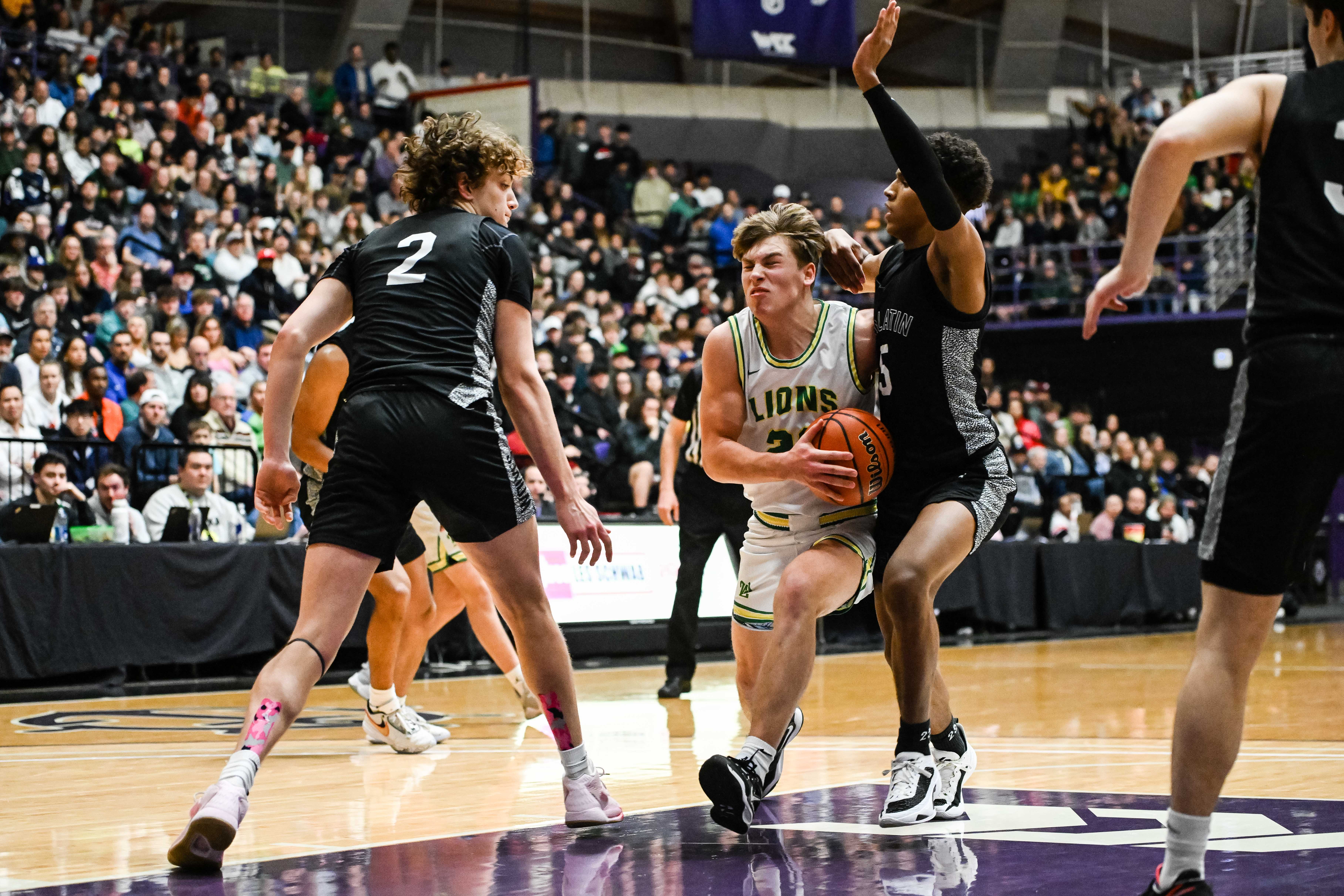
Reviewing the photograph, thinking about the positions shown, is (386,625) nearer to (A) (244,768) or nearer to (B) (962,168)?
(A) (244,768)

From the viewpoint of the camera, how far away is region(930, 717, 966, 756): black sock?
446 centimetres

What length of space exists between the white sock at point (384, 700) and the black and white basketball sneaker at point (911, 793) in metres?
2.71

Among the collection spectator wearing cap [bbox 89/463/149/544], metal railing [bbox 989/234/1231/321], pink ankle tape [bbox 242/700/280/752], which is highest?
metal railing [bbox 989/234/1231/321]

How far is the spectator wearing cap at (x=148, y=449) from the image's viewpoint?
10.2m

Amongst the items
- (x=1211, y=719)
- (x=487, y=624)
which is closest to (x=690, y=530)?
(x=487, y=624)

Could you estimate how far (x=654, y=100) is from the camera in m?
25.2

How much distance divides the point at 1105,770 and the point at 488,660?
6.54 metres

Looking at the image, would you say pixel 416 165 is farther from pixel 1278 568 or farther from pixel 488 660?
pixel 488 660

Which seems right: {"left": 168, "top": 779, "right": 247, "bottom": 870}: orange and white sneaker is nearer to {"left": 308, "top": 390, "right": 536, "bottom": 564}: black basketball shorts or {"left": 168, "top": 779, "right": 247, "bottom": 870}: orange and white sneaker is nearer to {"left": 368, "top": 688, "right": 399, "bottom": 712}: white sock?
{"left": 308, "top": 390, "right": 536, "bottom": 564}: black basketball shorts

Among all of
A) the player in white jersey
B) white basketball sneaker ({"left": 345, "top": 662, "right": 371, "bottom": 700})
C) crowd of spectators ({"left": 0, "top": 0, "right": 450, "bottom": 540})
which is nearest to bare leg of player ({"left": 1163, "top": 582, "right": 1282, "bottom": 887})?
the player in white jersey

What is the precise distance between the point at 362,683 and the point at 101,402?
465cm

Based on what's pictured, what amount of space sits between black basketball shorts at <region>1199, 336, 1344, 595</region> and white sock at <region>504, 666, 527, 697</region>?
478 centimetres

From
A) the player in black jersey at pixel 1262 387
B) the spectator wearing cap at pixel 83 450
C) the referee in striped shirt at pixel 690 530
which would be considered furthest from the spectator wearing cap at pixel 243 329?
the player in black jersey at pixel 1262 387

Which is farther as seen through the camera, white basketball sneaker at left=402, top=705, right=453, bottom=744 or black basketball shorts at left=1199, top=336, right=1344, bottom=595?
white basketball sneaker at left=402, top=705, right=453, bottom=744
